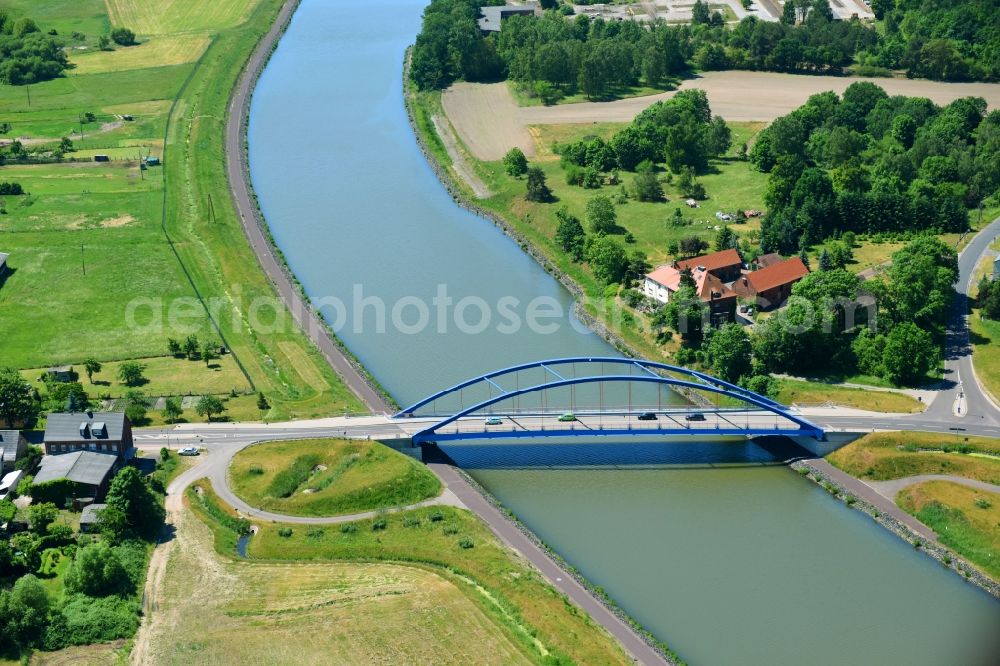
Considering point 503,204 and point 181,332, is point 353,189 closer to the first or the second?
point 503,204

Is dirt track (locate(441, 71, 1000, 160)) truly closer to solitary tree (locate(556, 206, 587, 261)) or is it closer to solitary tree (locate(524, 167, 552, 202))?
solitary tree (locate(524, 167, 552, 202))

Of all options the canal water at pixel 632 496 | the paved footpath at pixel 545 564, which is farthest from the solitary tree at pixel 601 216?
the paved footpath at pixel 545 564

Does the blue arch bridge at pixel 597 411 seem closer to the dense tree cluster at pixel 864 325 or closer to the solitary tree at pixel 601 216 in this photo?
the dense tree cluster at pixel 864 325

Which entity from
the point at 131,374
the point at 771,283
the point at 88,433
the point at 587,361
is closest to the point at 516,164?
the point at 771,283

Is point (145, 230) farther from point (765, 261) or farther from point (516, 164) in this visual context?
point (765, 261)

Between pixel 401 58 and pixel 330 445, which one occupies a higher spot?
pixel 401 58

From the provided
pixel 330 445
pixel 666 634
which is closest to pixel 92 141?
pixel 330 445

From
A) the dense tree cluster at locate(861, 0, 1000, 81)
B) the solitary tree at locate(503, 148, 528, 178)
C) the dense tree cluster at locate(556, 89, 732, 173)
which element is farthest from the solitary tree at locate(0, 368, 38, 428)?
the dense tree cluster at locate(861, 0, 1000, 81)
